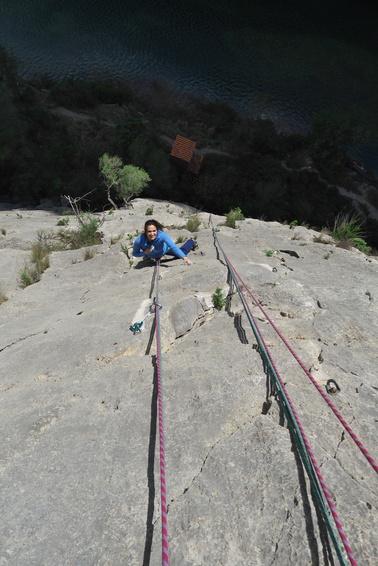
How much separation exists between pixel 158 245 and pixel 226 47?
49009mm

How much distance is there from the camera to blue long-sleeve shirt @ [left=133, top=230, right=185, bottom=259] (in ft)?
20.8

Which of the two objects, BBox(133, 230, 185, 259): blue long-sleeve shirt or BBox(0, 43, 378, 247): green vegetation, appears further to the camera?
BBox(0, 43, 378, 247): green vegetation

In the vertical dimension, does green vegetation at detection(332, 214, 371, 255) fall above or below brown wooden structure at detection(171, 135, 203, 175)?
above

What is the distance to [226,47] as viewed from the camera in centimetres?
4294

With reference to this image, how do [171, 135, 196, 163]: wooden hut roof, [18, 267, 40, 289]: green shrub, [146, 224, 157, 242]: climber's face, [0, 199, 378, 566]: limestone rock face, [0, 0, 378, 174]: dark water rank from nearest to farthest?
[0, 199, 378, 566]: limestone rock face < [146, 224, 157, 242]: climber's face < [18, 267, 40, 289]: green shrub < [171, 135, 196, 163]: wooden hut roof < [0, 0, 378, 174]: dark water

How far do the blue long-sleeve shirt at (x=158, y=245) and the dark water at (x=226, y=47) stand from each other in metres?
36.9

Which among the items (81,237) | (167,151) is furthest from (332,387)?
(167,151)

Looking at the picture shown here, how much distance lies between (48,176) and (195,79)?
87.0ft

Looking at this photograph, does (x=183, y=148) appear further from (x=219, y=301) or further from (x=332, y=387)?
(x=332, y=387)

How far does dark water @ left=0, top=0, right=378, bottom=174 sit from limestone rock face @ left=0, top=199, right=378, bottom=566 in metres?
38.4

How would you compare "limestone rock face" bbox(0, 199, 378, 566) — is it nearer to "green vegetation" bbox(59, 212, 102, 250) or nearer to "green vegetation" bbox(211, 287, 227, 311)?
"green vegetation" bbox(211, 287, 227, 311)

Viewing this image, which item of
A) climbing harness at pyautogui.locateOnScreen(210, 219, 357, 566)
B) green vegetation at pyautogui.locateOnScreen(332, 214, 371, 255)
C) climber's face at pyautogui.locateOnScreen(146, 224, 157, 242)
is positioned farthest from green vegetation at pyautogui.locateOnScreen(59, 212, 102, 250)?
green vegetation at pyautogui.locateOnScreen(332, 214, 371, 255)

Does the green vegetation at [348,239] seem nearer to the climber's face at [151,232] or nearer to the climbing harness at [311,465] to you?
the climber's face at [151,232]

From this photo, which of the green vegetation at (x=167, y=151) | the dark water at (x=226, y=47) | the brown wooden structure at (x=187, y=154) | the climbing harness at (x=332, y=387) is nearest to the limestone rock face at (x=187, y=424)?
the climbing harness at (x=332, y=387)
